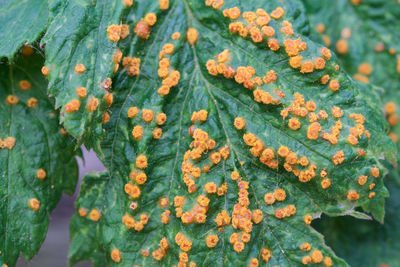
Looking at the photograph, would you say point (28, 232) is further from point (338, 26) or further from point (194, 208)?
point (338, 26)

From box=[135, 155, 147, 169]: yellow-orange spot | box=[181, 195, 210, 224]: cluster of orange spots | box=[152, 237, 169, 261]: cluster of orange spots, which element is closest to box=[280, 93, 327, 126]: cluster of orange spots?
box=[181, 195, 210, 224]: cluster of orange spots

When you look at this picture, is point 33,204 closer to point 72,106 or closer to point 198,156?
point 72,106

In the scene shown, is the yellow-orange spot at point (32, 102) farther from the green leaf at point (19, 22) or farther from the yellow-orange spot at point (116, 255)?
the yellow-orange spot at point (116, 255)

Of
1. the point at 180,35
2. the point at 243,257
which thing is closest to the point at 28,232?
the point at 243,257

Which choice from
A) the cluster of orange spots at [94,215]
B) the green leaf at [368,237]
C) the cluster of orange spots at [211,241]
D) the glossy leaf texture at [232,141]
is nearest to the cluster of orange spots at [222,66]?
the glossy leaf texture at [232,141]

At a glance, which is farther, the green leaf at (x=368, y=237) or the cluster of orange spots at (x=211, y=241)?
the green leaf at (x=368, y=237)

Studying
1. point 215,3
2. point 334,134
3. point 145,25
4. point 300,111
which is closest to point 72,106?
point 145,25
